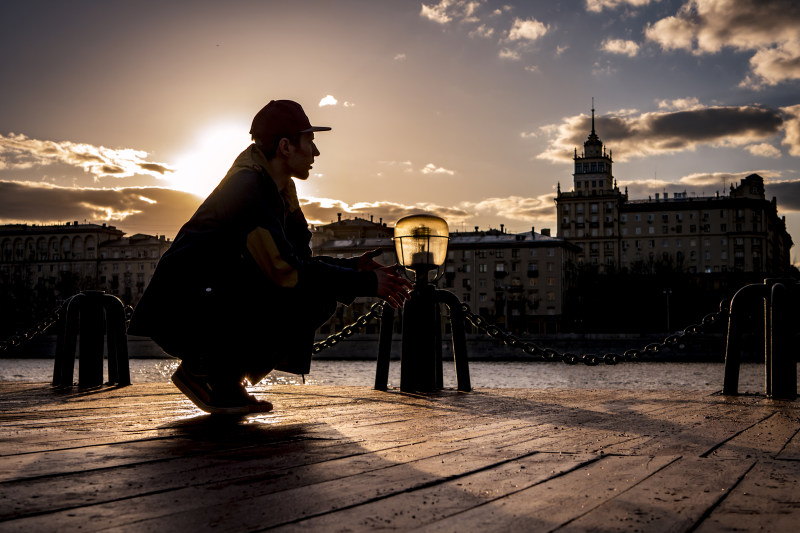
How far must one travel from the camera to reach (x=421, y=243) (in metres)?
7.08

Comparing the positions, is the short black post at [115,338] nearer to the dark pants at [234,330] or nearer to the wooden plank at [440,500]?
the dark pants at [234,330]

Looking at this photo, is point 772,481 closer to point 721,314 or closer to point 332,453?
point 332,453

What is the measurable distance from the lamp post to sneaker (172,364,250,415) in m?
2.88

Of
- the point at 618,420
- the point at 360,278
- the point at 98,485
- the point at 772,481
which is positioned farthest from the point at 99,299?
the point at 772,481

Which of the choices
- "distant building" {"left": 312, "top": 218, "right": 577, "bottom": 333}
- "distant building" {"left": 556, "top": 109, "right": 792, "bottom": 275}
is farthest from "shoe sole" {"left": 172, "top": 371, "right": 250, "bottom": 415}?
"distant building" {"left": 556, "top": 109, "right": 792, "bottom": 275}

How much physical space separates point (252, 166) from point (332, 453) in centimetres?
189

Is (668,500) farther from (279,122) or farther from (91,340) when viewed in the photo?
(91,340)

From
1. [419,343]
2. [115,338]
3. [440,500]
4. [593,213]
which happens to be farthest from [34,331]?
[593,213]

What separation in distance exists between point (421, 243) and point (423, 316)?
0.62 m

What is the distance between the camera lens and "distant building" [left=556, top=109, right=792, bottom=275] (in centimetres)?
11162

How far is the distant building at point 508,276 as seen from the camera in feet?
327

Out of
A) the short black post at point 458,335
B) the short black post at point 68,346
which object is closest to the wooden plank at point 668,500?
the short black post at point 458,335

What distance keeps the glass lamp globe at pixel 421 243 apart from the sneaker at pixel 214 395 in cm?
322

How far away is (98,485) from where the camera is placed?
6.81ft
